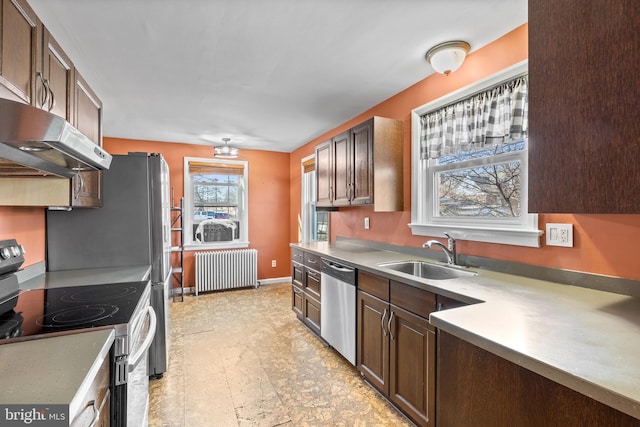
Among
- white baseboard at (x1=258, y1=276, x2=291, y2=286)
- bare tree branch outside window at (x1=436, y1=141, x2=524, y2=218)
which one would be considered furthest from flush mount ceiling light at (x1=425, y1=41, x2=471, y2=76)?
white baseboard at (x1=258, y1=276, x2=291, y2=286)

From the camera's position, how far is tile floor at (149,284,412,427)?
75.4 inches

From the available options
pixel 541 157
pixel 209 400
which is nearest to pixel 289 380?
pixel 209 400

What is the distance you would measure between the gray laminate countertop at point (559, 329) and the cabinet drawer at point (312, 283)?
146 centimetres

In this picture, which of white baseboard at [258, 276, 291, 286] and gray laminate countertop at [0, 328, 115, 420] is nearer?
gray laminate countertop at [0, 328, 115, 420]

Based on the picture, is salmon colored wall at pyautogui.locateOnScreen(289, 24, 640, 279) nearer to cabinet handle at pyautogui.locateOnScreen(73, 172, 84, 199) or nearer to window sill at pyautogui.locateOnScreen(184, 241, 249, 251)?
window sill at pyautogui.locateOnScreen(184, 241, 249, 251)

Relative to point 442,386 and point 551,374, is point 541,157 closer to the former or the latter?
point 551,374

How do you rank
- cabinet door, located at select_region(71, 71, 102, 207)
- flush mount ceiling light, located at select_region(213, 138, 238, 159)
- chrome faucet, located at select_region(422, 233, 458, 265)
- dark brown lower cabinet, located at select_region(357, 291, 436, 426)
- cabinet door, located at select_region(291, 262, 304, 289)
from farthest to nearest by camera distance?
flush mount ceiling light, located at select_region(213, 138, 238, 159) → cabinet door, located at select_region(291, 262, 304, 289) → chrome faucet, located at select_region(422, 233, 458, 265) → cabinet door, located at select_region(71, 71, 102, 207) → dark brown lower cabinet, located at select_region(357, 291, 436, 426)

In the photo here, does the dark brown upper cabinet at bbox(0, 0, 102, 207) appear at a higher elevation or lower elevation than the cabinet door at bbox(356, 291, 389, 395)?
higher

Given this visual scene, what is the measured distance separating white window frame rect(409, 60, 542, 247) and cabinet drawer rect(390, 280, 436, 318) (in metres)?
0.66

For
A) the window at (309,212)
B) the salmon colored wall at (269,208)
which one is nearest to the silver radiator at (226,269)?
the salmon colored wall at (269,208)

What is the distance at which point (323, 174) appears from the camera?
351 cm

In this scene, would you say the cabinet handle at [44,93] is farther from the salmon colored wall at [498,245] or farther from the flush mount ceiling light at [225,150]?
the flush mount ceiling light at [225,150]

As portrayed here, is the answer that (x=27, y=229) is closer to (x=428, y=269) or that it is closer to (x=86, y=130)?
(x=86, y=130)

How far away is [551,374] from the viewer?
81 cm
